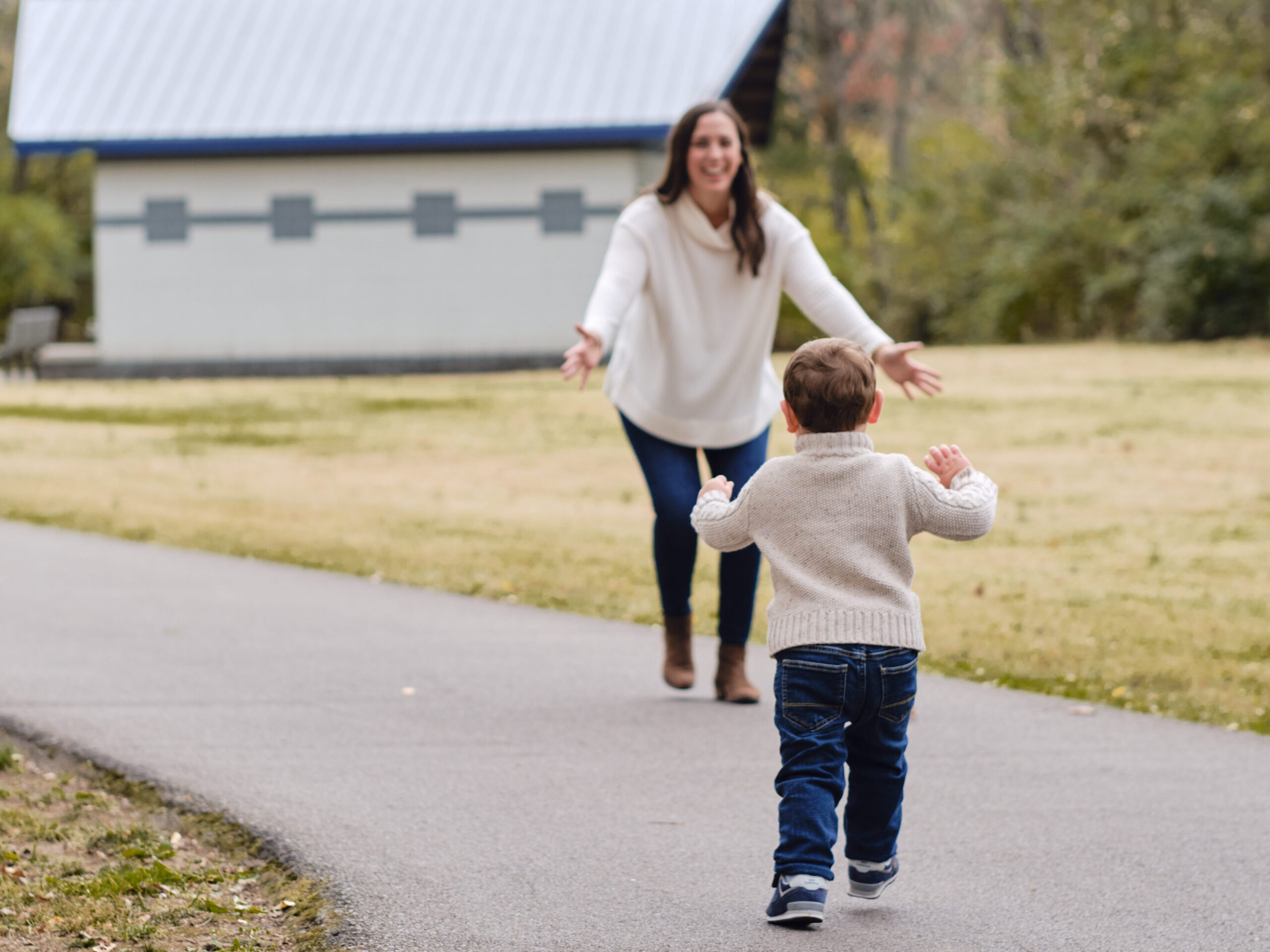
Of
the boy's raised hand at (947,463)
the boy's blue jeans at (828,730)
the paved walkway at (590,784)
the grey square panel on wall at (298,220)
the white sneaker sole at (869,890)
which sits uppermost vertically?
the grey square panel on wall at (298,220)

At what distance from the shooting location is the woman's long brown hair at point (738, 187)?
18.6 feet

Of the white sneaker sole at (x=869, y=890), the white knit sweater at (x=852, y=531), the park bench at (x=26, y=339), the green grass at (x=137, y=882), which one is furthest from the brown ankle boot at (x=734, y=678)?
the park bench at (x=26, y=339)

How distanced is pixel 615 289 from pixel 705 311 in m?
0.35

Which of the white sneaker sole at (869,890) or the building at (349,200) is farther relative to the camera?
the building at (349,200)

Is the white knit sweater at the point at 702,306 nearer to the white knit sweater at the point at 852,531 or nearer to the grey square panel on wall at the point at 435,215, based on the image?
the white knit sweater at the point at 852,531

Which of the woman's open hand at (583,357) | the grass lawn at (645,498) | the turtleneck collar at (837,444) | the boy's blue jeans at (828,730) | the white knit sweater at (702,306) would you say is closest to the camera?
the boy's blue jeans at (828,730)

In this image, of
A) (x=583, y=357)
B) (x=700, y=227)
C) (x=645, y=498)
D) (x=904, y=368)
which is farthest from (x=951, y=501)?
(x=645, y=498)

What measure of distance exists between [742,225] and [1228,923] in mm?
2791

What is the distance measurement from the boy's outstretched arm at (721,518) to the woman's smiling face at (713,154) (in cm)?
194

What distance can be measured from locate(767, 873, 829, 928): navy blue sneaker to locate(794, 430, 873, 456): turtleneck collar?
0.91 m

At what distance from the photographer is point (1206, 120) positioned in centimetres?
2758

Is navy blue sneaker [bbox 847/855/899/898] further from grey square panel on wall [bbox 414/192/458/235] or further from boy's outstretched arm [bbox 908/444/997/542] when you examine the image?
grey square panel on wall [bbox 414/192/458/235]

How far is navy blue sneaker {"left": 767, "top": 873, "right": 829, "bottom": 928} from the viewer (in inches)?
143

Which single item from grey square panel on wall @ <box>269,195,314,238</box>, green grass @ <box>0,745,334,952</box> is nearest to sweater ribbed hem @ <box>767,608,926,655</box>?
green grass @ <box>0,745,334,952</box>
